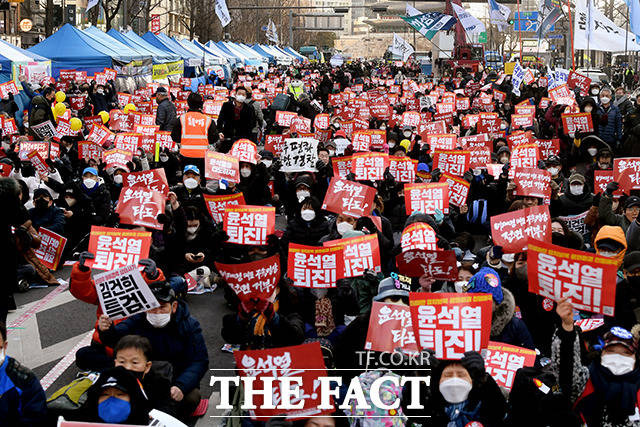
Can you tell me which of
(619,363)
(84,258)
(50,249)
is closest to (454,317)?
(619,363)

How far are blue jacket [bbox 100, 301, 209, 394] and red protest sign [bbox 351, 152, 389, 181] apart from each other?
18.2ft

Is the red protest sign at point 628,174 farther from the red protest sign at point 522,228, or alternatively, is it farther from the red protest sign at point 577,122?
the red protest sign at point 577,122

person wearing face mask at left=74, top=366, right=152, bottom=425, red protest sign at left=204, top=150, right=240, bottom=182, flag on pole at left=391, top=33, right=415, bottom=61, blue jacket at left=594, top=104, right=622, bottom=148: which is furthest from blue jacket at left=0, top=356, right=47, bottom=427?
flag on pole at left=391, top=33, right=415, bottom=61

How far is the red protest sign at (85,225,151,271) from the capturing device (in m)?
7.08

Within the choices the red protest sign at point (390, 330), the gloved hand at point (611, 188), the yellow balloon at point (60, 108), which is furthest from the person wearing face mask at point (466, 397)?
the yellow balloon at point (60, 108)

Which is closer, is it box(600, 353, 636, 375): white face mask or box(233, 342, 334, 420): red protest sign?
box(600, 353, 636, 375): white face mask

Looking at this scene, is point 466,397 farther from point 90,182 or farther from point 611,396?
point 90,182

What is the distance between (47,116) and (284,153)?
7119 mm

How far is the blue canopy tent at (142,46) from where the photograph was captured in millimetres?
31891

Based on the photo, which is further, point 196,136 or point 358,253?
point 196,136

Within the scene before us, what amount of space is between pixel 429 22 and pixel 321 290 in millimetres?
26947

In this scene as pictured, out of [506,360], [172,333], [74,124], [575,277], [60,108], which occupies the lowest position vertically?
[506,360]

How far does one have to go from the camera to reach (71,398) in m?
5.14

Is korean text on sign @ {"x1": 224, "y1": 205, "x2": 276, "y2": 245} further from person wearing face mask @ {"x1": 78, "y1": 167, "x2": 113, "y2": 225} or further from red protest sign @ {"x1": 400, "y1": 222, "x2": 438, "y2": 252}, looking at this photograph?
person wearing face mask @ {"x1": 78, "y1": 167, "x2": 113, "y2": 225}
